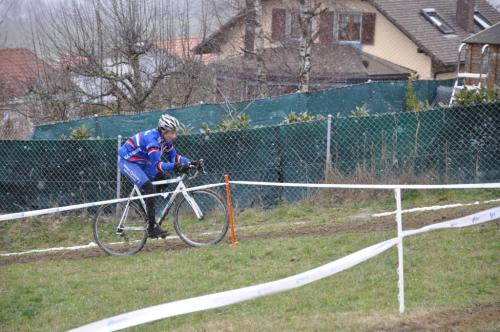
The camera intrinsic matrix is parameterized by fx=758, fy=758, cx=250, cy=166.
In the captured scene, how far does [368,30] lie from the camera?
119ft

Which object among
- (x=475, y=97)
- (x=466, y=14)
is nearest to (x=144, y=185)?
(x=475, y=97)

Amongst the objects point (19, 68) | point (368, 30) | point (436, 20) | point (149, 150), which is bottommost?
point (149, 150)

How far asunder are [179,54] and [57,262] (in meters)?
14.4

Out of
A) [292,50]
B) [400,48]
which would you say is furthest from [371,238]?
[400,48]

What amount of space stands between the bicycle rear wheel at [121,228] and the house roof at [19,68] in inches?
538

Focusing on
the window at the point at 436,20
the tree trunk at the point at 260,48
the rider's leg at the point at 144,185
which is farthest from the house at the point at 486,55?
the rider's leg at the point at 144,185

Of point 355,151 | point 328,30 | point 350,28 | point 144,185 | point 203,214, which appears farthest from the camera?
point 350,28

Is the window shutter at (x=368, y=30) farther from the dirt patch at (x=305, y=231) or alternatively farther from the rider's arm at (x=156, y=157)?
the rider's arm at (x=156, y=157)

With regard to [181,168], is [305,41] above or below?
above

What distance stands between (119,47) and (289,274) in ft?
50.7

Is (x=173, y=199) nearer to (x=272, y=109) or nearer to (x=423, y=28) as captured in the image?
(x=272, y=109)

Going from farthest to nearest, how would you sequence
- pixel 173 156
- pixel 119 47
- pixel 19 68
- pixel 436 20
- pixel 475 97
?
1. pixel 436 20
2. pixel 19 68
3. pixel 119 47
4. pixel 475 97
5. pixel 173 156

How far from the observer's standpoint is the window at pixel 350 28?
117 ft

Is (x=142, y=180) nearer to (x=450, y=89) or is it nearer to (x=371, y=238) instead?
(x=371, y=238)
